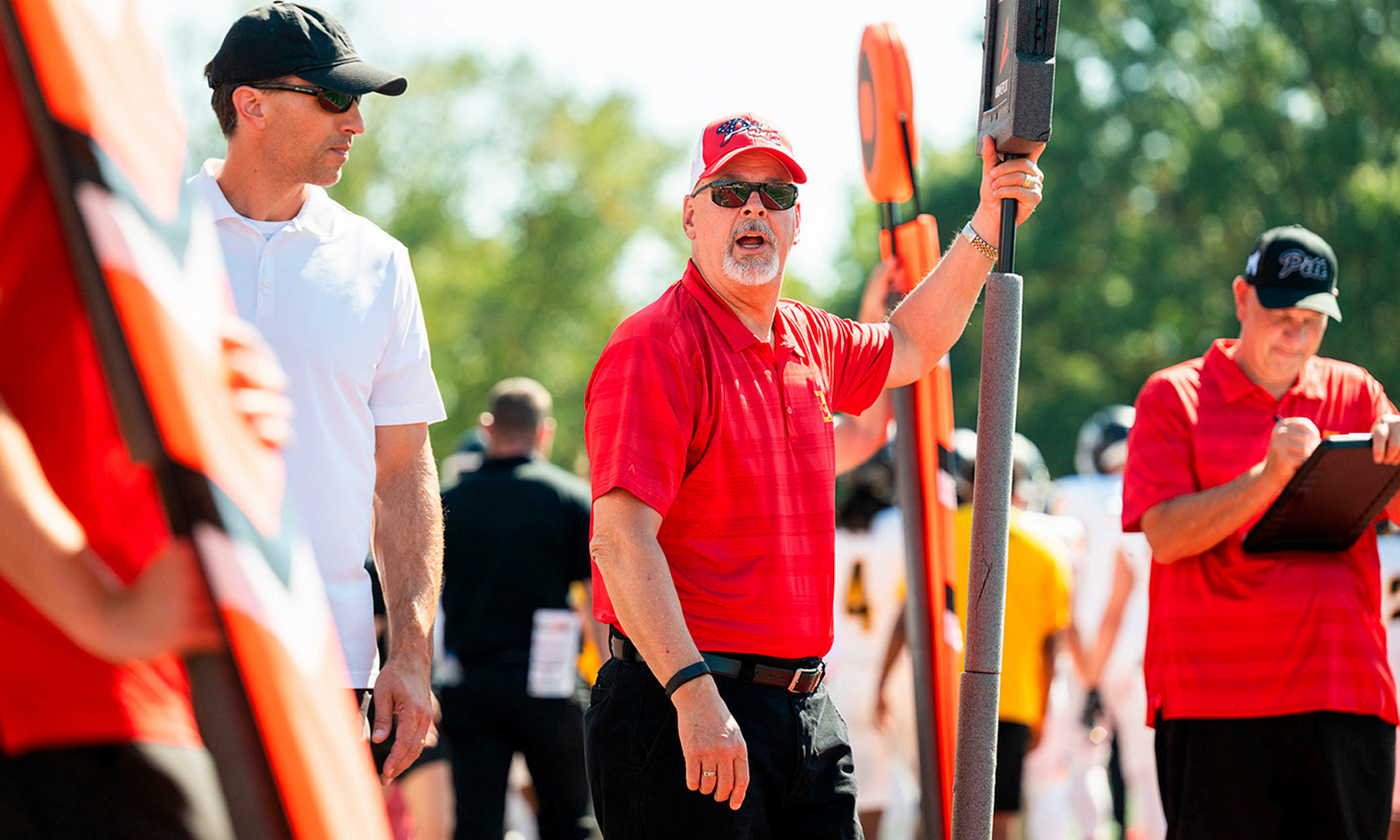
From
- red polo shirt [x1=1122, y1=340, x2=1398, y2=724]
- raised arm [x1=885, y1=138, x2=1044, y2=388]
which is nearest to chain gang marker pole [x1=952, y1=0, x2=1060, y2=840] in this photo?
raised arm [x1=885, y1=138, x2=1044, y2=388]

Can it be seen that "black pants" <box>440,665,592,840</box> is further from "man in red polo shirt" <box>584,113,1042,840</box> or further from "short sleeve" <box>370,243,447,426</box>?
"short sleeve" <box>370,243,447,426</box>

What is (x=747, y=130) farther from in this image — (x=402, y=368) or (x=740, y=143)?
(x=402, y=368)

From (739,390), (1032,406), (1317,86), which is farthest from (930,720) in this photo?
(1032,406)

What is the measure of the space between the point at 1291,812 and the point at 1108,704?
3673mm

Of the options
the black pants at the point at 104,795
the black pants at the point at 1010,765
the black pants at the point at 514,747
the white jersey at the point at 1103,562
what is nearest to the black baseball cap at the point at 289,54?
the black pants at the point at 104,795

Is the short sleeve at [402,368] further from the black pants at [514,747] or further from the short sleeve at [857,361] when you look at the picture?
the black pants at [514,747]

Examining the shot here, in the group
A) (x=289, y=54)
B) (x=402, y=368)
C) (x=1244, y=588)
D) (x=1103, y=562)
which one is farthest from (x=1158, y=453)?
(x=1103, y=562)

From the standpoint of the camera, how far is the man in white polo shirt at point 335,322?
2.91 metres

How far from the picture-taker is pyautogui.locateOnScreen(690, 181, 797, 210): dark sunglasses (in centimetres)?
325

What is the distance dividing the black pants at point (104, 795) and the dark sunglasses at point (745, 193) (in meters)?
1.83

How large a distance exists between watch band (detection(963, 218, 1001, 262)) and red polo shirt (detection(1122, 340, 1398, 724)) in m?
1.02

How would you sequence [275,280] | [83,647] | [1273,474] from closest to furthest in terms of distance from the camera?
[83,647]
[275,280]
[1273,474]

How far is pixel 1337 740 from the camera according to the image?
12.8ft

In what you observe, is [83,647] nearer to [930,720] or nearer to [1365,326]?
[930,720]
